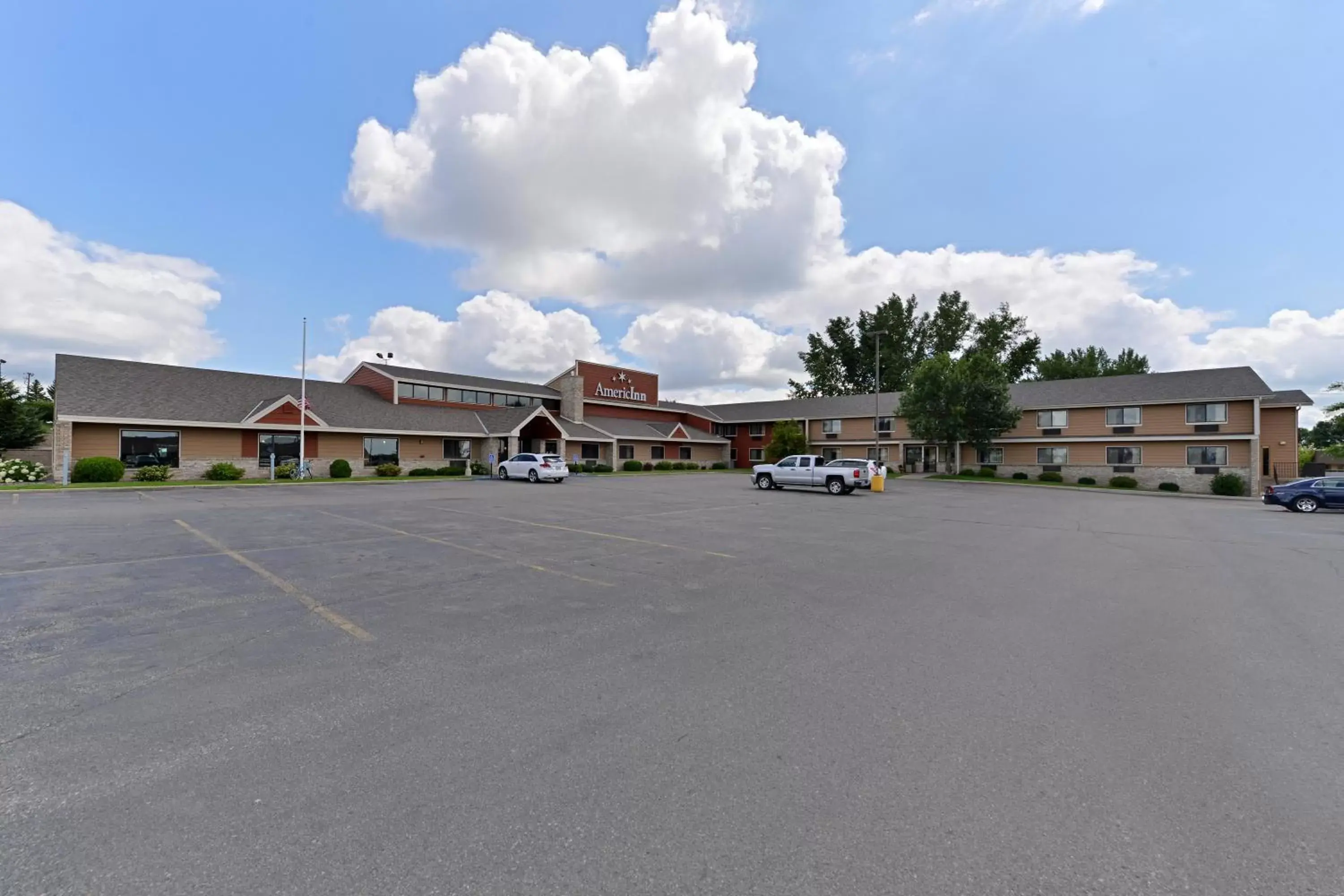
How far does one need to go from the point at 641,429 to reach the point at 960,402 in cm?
2461

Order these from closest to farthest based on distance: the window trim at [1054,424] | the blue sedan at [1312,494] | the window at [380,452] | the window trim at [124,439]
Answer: the blue sedan at [1312,494] → the window trim at [124,439] → the window at [380,452] → the window trim at [1054,424]

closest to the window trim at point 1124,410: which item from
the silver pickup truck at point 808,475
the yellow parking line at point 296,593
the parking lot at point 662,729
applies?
the silver pickup truck at point 808,475

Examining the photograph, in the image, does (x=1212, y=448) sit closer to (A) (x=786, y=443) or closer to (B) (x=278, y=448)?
(A) (x=786, y=443)

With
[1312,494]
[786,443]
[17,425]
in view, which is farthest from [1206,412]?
A: [17,425]

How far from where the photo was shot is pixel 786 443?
1911 inches

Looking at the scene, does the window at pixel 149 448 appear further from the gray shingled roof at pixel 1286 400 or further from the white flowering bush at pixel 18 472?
the gray shingled roof at pixel 1286 400

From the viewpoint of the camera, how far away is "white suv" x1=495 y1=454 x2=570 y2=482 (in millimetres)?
31344

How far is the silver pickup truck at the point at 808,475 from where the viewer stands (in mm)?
25781

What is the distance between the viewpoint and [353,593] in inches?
282

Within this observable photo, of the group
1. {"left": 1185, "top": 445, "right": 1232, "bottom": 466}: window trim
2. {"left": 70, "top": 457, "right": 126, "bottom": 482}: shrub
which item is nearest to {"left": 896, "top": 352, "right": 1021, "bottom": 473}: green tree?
{"left": 1185, "top": 445, "right": 1232, "bottom": 466}: window trim

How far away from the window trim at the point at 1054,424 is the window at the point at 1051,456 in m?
1.41

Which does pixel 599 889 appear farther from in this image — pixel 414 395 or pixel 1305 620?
pixel 414 395

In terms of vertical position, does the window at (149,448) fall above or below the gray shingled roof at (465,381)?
below

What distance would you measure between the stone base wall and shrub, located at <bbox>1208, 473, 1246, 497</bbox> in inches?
21.3
